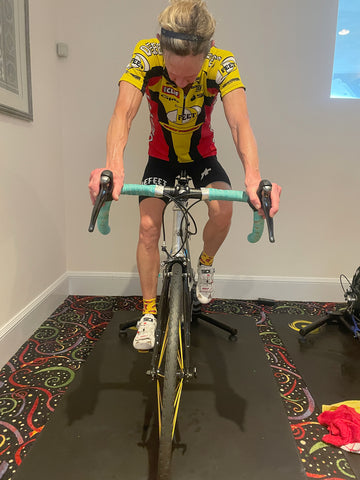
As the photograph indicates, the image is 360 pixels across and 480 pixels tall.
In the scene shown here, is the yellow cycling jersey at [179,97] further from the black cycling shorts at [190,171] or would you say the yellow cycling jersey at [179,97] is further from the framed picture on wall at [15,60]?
the framed picture on wall at [15,60]

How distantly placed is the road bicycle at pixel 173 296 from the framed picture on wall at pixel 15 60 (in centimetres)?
106

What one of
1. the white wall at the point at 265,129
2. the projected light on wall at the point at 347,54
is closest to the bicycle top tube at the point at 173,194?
the white wall at the point at 265,129

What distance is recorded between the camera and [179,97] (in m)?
1.66

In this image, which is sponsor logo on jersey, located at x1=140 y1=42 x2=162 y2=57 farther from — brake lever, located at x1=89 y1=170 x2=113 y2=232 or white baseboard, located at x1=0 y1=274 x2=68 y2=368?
white baseboard, located at x1=0 y1=274 x2=68 y2=368

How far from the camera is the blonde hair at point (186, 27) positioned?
1.23 metres

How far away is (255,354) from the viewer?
6.59 ft

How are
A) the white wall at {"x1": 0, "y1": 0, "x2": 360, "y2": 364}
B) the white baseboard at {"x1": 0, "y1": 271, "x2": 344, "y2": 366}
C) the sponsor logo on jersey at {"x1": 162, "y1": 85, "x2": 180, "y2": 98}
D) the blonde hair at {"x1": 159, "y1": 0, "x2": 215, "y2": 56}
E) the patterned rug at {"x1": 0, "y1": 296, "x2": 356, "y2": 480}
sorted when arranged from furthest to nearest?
the white baseboard at {"x1": 0, "y1": 271, "x2": 344, "y2": 366} → the white wall at {"x1": 0, "y1": 0, "x2": 360, "y2": 364} → the sponsor logo on jersey at {"x1": 162, "y1": 85, "x2": 180, "y2": 98} → the patterned rug at {"x1": 0, "y1": 296, "x2": 356, "y2": 480} → the blonde hair at {"x1": 159, "y1": 0, "x2": 215, "y2": 56}

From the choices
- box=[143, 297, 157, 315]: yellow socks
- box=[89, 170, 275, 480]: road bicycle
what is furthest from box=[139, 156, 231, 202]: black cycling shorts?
box=[143, 297, 157, 315]: yellow socks

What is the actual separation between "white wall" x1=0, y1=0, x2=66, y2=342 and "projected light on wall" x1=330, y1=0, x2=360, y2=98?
6.53 feet

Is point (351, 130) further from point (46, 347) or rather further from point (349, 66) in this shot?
point (46, 347)

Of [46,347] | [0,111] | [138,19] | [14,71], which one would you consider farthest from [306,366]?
[138,19]

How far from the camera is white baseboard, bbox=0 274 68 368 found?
6.13 ft

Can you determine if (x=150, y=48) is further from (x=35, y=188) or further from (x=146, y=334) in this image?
(x=146, y=334)

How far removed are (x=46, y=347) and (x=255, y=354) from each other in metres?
1.21
